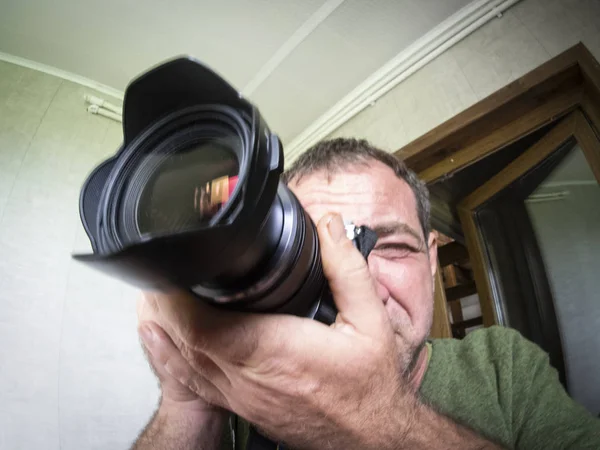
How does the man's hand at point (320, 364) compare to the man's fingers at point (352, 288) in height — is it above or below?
below

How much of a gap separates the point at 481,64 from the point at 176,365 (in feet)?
3.71

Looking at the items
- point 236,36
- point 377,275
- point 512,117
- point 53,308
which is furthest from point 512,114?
point 53,308

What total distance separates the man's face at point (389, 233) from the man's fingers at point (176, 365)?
32cm

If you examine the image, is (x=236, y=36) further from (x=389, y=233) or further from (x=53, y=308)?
(x=53, y=308)

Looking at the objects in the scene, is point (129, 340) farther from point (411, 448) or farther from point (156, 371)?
point (411, 448)

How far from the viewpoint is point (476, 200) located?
1.25 metres

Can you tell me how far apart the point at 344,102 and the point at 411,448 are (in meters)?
1.23

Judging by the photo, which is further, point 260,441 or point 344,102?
point 344,102

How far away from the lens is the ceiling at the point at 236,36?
3.49 feet

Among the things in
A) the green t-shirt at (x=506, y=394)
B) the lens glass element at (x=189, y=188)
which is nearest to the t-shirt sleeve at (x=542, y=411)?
the green t-shirt at (x=506, y=394)

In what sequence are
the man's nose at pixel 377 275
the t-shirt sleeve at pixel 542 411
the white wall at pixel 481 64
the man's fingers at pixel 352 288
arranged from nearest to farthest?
the man's fingers at pixel 352 288 < the t-shirt sleeve at pixel 542 411 < the man's nose at pixel 377 275 < the white wall at pixel 481 64

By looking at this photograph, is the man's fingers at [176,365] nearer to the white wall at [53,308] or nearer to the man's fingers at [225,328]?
the man's fingers at [225,328]

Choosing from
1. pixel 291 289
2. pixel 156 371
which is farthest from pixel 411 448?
pixel 156 371

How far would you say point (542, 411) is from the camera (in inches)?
23.2
